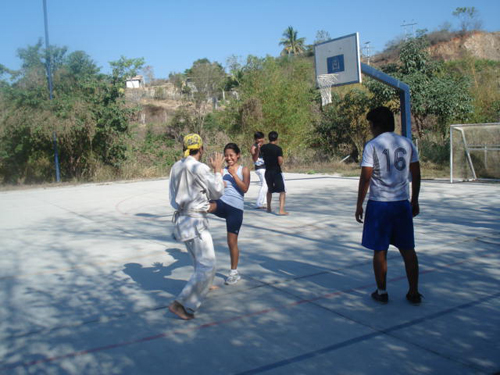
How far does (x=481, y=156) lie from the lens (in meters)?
15.0

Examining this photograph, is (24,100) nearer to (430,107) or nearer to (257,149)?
(257,149)

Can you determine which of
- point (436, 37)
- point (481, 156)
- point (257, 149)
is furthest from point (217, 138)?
point (436, 37)

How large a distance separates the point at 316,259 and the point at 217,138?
19.7m

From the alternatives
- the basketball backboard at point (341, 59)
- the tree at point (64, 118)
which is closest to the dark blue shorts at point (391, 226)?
the basketball backboard at point (341, 59)

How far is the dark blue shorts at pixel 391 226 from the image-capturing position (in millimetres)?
4645

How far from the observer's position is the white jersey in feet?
15.3

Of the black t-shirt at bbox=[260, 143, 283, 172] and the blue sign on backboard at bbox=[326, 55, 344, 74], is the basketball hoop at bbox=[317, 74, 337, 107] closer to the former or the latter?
the blue sign on backboard at bbox=[326, 55, 344, 74]

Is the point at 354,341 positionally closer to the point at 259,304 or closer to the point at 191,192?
the point at 259,304

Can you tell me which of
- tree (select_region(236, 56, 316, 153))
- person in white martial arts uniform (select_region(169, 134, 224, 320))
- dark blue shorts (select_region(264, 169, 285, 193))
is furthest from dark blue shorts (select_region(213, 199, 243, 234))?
tree (select_region(236, 56, 316, 153))

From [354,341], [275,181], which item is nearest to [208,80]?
[275,181]

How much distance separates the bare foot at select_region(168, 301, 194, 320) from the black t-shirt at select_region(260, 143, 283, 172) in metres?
5.76

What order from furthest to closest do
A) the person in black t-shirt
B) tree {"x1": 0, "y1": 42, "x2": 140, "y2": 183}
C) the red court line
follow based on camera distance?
1. tree {"x1": 0, "y1": 42, "x2": 140, "y2": 183}
2. the person in black t-shirt
3. the red court line

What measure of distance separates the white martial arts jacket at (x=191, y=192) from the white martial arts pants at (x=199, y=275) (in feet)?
0.35

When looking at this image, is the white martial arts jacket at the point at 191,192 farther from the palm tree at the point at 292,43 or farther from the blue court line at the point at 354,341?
the palm tree at the point at 292,43
